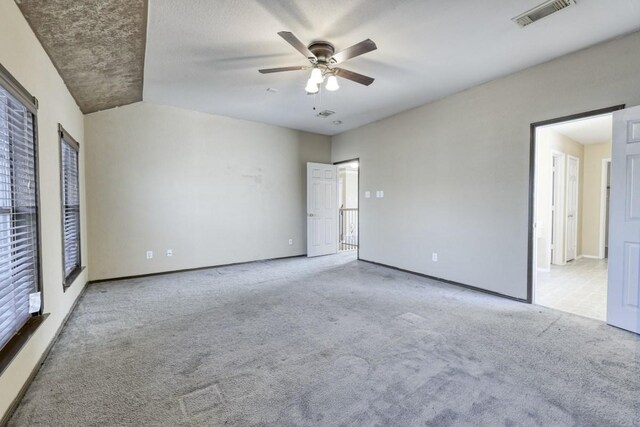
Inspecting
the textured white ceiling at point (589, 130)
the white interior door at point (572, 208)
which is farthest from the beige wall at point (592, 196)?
the white interior door at point (572, 208)

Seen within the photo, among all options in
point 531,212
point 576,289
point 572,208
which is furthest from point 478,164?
point 572,208

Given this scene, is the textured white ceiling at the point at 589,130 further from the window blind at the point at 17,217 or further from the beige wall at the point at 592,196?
the window blind at the point at 17,217

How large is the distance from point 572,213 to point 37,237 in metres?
8.37

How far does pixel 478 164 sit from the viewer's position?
4.01 meters

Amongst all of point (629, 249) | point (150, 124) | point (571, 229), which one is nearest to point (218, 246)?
point (150, 124)

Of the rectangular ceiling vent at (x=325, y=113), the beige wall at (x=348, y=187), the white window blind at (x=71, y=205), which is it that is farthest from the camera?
the beige wall at (x=348, y=187)

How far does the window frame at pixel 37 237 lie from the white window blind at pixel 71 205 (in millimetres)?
964

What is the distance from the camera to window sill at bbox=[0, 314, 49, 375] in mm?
1676

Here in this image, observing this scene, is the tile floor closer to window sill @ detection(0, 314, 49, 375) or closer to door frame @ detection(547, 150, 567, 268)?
door frame @ detection(547, 150, 567, 268)

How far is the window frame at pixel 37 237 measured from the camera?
68.5 inches

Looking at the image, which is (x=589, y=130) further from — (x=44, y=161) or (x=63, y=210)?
(x=63, y=210)

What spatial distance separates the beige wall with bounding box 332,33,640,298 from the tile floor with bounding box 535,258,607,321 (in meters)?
0.54

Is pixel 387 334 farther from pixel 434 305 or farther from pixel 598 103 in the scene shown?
pixel 598 103

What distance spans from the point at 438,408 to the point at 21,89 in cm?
343
